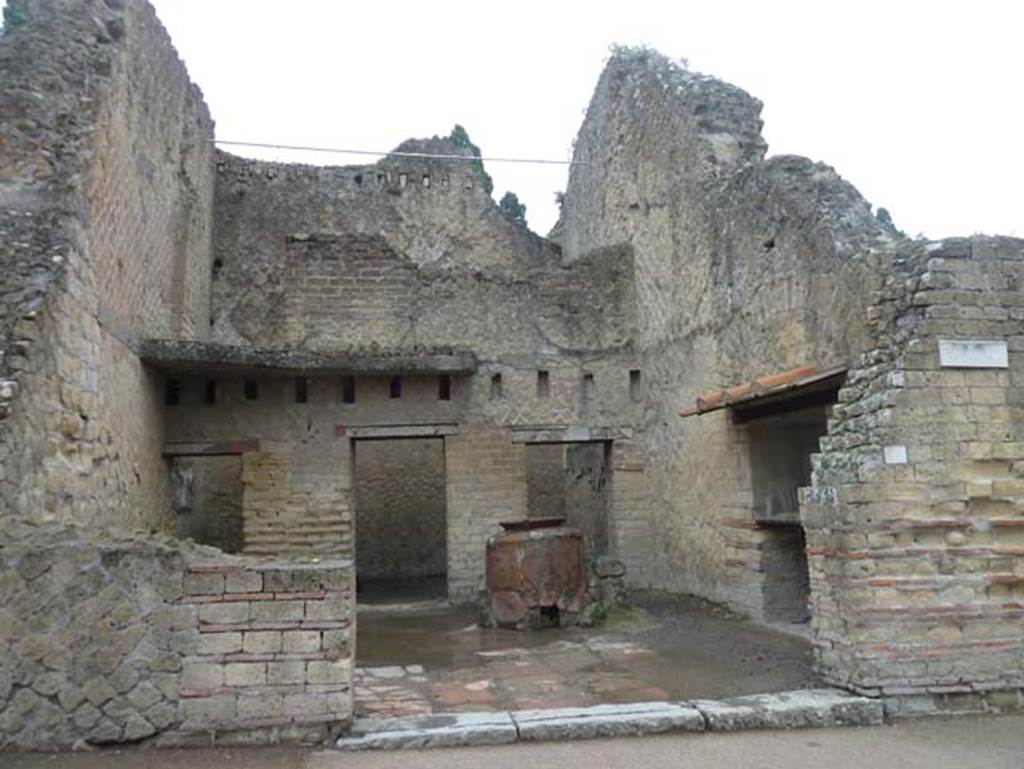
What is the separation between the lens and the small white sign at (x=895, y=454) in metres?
5.58

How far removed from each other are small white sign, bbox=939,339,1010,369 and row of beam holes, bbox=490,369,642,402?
5954mm

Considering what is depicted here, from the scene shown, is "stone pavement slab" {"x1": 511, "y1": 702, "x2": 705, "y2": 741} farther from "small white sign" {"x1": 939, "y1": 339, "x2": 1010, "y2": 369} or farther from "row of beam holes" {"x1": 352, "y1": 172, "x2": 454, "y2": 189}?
"row of beam holes" {"x1": 352, "y1": 172, "x2": 454, "y2": 189}

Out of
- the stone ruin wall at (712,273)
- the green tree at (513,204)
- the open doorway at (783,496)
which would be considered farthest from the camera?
the green tree at (513,204)

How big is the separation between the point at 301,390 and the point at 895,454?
7.24m

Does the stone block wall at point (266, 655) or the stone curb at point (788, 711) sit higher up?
the stone block wall at point (266, 655)

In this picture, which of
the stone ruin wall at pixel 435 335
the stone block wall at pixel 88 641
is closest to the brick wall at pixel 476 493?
the stone ruin wall at pixel 435 335

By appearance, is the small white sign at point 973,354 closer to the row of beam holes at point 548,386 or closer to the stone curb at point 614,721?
the stone curb at point 614,721

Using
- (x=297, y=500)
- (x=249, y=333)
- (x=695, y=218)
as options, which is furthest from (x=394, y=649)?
(x=249, y=333)

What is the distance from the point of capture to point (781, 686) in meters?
5.79

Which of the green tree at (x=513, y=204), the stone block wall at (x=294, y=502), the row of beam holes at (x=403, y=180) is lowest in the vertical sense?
the stone block wall at (x=294, y=502)

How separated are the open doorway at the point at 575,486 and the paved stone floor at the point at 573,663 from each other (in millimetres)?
3368

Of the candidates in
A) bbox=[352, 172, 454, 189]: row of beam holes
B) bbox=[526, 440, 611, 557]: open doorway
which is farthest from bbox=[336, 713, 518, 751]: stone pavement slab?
bbox=[352, 172, 454, 189]: row of beam holes

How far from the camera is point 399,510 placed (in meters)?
15.2

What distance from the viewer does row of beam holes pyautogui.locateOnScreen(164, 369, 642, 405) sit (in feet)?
33.6
